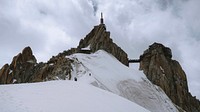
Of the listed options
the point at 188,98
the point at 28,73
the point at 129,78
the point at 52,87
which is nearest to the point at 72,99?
the point at 52,87

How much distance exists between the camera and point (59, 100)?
1795 cm

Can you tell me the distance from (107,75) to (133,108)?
3404 cm

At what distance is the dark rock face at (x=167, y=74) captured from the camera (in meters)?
76.9

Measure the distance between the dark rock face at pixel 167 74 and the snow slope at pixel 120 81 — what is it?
1372 cm

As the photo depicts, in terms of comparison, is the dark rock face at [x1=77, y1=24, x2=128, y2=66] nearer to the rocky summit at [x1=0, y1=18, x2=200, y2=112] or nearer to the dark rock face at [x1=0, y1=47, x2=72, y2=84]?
the rocky summit at [x1=0, y1=18, x2=200, y2=112]

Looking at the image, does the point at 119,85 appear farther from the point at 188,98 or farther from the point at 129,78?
the point at 188,98

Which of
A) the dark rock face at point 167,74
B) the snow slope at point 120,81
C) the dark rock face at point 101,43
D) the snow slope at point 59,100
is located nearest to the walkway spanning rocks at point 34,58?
the dark rock face at point 101,43

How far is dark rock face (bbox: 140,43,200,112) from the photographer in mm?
76875

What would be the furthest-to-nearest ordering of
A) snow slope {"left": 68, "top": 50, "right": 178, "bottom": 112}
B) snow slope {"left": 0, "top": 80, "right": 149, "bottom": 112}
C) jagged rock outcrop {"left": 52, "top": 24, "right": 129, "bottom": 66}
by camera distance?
jagged rock outcrop {"left": 52, "top": 24, "right": 129, "bottom": 66}
snow slope {"left": 68, "top": 50, "right": 178, "bottom": 112}
snow slope {"left": 0, "top": 80, "right": 149, "bottom": 112}

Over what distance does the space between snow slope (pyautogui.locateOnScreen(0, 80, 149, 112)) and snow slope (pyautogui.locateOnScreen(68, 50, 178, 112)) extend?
2157cm

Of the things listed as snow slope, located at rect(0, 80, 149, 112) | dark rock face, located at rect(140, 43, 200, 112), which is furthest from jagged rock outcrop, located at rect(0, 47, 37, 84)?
snow slope, located at rect(0, 80, 149, 112)

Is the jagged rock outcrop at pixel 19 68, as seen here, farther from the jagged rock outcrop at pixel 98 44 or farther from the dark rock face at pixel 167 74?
the dark rock face at pixel 167 74

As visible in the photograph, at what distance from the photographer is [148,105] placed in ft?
170

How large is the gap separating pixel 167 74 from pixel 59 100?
66.4m
